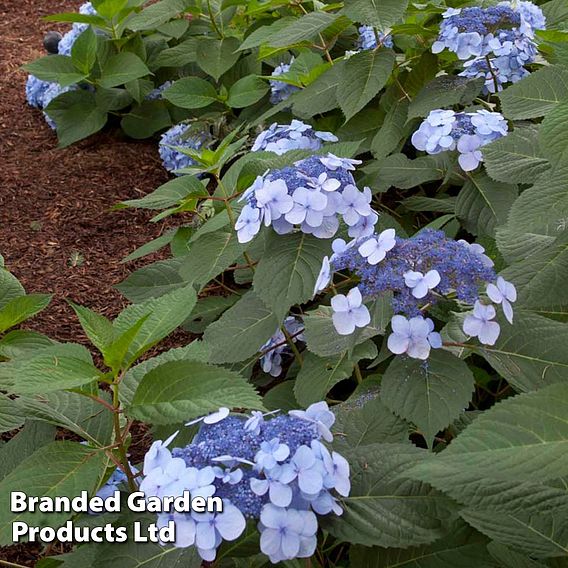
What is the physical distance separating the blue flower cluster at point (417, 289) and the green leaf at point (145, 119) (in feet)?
7.99

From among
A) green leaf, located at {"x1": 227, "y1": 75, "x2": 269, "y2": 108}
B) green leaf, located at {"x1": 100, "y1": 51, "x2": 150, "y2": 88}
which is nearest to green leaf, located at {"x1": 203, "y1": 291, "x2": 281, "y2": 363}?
green leaf, located at {"x1": 227, "y1": 75, "x2": 269, "y2": 108}

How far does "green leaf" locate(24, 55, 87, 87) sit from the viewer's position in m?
3.60

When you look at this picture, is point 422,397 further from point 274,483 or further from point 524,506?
point 274,483

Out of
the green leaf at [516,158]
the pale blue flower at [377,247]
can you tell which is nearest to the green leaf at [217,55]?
the green leaf at [516,158]

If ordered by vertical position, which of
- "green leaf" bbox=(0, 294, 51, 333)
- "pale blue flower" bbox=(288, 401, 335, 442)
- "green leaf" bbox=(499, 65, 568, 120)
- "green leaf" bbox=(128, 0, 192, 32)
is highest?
"pale blue flower" bbox=(288, 401, 335, 442)

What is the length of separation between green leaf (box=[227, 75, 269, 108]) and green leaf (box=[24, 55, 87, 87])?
26.2 inches

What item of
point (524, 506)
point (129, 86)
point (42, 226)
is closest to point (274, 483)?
point (524, 506)

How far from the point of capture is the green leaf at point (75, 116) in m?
3.71

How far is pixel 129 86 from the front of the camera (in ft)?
12.2

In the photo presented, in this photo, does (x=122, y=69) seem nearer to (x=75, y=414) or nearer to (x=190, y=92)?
(x=190, y=92)

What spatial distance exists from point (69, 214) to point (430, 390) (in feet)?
7.11

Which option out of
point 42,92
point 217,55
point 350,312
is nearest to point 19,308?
point 350,312

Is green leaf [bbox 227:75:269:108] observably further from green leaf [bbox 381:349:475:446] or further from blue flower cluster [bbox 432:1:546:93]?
green leaf [bbox 381:349:475:446]

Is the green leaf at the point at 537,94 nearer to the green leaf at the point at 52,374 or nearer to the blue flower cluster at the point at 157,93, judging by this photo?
the green leaf at the point at 52,374
